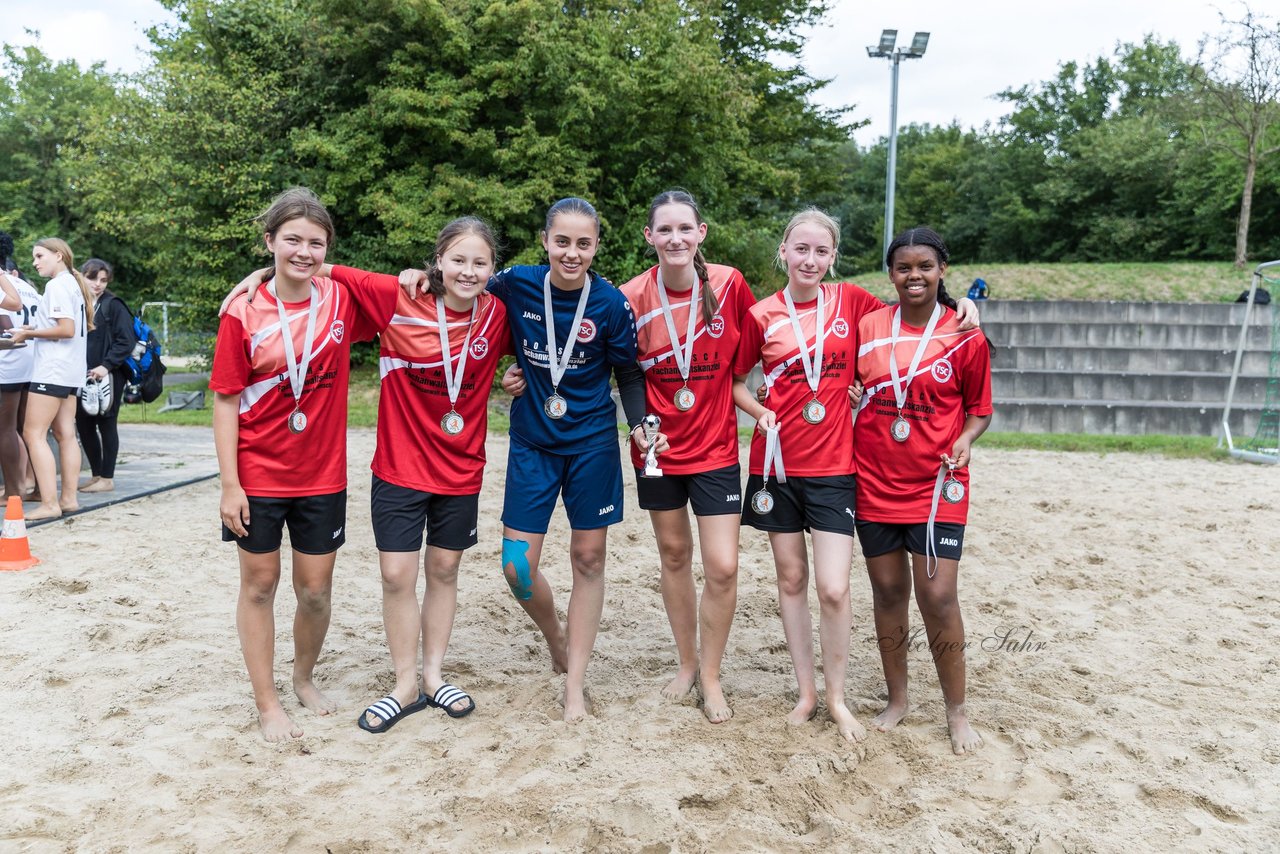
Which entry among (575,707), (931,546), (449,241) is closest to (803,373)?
(931,546)

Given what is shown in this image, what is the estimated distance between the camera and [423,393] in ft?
11.3

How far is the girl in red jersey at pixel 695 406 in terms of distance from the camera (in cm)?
346

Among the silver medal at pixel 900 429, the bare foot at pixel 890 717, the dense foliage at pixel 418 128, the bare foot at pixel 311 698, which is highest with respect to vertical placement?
the dense foliage at pixel 418 128

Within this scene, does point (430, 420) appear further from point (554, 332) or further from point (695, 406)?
point (695, 406)

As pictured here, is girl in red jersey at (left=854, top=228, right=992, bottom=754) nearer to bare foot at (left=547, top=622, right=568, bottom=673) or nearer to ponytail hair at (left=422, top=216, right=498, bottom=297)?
bare foot at (left=547, top=622, right=568, bottom=673)

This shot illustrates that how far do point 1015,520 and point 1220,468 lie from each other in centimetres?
398

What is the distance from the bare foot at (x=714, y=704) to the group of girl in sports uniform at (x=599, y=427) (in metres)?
0.01

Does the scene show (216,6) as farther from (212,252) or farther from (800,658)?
(800,658)

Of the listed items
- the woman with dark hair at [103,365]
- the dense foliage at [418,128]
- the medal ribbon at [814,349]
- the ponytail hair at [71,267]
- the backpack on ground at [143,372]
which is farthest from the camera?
the dense foliage at [418,128]

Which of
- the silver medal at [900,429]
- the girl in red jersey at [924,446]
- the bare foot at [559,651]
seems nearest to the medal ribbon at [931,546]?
the girl in red jersey at [924,446]

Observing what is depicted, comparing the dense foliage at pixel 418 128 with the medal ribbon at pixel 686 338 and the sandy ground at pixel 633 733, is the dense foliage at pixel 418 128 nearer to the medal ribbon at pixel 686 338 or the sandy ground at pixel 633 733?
the sandy ground at pixel 633 733

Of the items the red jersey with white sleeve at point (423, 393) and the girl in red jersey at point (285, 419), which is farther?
the red jersey with white sleeve at point (423, 393)

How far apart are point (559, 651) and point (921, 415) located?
1.75 metres

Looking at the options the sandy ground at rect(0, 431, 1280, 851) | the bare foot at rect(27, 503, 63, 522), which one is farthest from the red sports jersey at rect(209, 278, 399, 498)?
the bare foot at rect(27, 503, 63, 522)
